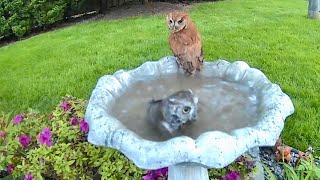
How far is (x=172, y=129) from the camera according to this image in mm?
2004

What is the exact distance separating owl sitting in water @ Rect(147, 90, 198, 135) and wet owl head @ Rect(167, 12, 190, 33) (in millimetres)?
438

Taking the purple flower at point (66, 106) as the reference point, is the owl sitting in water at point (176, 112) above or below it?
above

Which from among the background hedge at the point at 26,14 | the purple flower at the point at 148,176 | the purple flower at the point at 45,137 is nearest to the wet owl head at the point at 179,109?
the purple flower at the point at 148,176

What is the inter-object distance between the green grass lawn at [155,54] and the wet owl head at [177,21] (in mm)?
1790

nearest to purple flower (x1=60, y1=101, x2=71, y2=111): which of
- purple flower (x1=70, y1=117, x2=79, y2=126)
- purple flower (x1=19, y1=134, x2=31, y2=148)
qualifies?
purple flower (x1=70, y1=117, x2=79, y2=126)

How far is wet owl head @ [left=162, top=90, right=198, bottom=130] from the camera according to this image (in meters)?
1.98

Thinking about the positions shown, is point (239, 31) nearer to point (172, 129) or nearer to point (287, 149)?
point (287, 149)

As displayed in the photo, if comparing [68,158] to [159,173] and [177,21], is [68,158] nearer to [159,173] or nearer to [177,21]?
[159,173]

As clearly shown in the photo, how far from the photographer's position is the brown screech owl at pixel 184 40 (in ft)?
7.52

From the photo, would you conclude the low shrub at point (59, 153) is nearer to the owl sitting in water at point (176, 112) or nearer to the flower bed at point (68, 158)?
the flower bed at point (68, 158)

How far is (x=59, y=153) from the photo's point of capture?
9.50 ft

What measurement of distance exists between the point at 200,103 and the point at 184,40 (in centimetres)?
36

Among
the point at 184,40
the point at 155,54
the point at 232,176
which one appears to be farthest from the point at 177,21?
the point at 155,54

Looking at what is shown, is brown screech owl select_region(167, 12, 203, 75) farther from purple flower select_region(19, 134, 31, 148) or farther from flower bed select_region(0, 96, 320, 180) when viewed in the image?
purple flower select_region(19, 134, 31, 148)
